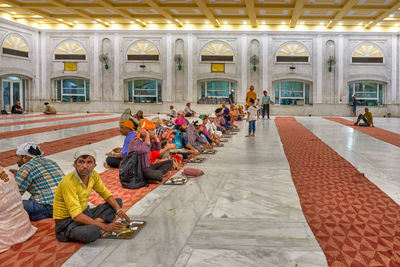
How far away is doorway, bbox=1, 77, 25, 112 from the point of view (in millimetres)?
20047

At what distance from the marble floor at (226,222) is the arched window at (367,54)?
1707 cm

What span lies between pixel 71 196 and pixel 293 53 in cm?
2036

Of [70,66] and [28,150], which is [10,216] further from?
[70,66]

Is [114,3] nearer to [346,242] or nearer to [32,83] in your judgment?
[32,83]

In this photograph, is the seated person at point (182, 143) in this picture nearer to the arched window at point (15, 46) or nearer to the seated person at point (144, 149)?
the seated person at point (144, 149)

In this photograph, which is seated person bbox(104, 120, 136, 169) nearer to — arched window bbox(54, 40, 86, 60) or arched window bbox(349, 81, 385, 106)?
arched window bbox(54, 40, 86, 60)

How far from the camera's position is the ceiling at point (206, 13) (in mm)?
16359

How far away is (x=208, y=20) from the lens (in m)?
20.0

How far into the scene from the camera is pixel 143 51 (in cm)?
2181

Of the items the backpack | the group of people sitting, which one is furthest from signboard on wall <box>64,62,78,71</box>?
the group of people sitting

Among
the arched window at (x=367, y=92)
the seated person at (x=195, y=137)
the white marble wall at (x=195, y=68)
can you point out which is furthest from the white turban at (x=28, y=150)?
the arched window at (x=367, y=92)

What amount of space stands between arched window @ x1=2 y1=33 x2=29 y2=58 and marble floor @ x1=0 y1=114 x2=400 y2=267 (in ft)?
55.5

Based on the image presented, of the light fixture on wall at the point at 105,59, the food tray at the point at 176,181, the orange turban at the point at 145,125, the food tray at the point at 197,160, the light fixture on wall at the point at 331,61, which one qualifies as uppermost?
the light fixture on wall at the point at 105,59

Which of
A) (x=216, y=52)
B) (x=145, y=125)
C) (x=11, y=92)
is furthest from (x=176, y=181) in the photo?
(x=11, y=92)
